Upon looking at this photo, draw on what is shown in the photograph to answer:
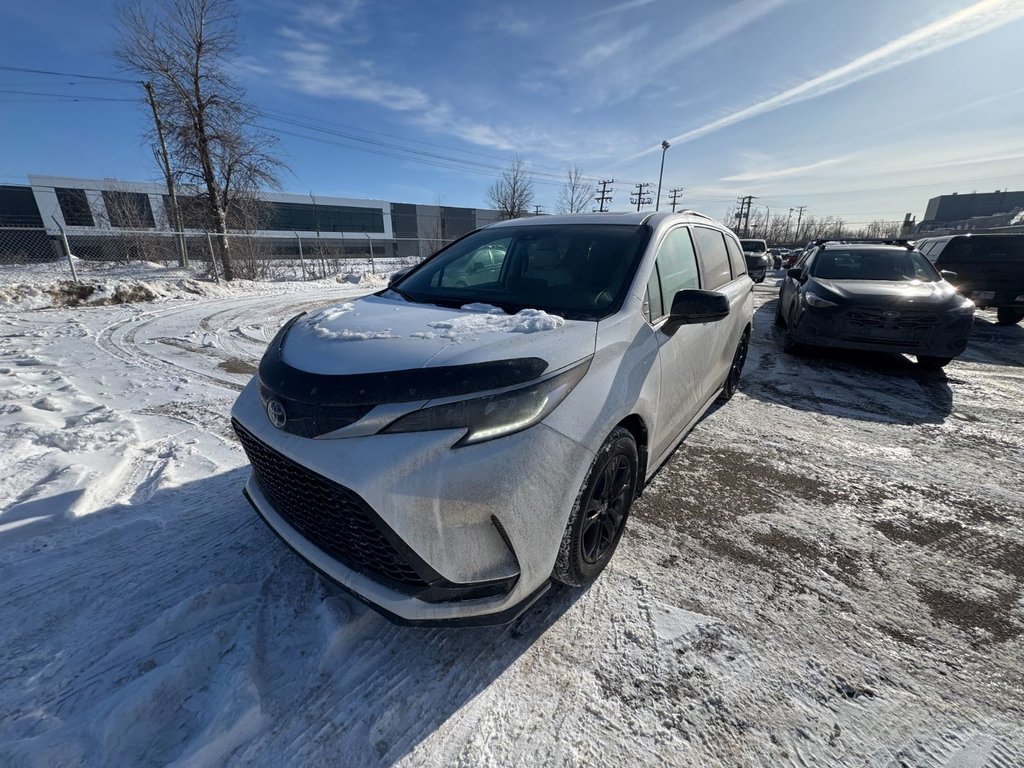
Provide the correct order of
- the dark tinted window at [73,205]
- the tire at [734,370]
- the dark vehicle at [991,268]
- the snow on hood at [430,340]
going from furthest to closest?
the dark tinted window at [73,205] → the dark vehicle at [991,268] → the tire at [734,370] → the snow on hood at [430,340]

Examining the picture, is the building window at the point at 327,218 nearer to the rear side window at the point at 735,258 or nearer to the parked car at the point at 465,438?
A: the rear side window at the point at 735,258

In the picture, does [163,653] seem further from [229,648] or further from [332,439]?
[332,439]

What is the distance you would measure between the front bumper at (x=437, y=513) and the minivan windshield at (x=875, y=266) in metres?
7.01

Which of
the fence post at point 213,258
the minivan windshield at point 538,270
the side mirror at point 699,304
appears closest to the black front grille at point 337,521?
the minivan windshield at point 538,270

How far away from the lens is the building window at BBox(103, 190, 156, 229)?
24.1 meters

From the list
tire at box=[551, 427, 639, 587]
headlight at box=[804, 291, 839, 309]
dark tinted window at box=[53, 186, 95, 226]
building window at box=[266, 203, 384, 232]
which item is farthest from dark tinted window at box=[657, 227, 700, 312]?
dark tinted window at box=[53, 186, 95, 226]

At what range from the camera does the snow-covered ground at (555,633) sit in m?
1.44

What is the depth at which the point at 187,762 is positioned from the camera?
51.5 inches

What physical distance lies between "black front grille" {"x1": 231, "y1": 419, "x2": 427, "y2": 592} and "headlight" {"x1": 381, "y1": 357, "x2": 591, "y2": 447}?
1.00ft

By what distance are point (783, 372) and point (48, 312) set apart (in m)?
12.7

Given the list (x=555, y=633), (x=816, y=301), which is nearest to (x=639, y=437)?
(x=555, y=633)

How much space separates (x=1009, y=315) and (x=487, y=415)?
43.1 feet

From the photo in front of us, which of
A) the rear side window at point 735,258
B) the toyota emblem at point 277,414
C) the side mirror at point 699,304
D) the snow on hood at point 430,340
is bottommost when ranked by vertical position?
the toyota emblem at point 277,414

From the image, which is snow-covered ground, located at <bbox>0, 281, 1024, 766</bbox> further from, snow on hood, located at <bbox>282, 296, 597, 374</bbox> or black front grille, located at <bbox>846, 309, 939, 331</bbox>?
black front grille, located at <bbox>846, 309, 939, 331</bbox>
